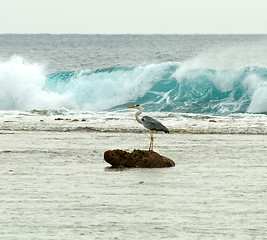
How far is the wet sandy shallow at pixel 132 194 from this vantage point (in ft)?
20.5

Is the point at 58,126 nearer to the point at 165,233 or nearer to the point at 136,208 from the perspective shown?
the point at 136,208

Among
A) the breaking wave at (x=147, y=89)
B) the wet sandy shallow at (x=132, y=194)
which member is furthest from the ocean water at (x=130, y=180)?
the breaking wave at (x=147, y=89)

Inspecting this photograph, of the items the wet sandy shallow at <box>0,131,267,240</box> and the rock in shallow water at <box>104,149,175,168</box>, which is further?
the rock in shallow water at <box>104,149,175,168</box>

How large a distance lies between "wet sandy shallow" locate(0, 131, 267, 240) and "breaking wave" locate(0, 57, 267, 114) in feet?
46.5

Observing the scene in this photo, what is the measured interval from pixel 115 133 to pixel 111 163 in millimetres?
5400

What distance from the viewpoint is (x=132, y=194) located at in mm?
7918

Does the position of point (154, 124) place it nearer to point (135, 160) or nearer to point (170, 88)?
point (135, 160)

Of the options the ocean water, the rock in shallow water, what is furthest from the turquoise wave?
the rock in shallow water

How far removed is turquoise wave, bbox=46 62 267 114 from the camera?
26.8m

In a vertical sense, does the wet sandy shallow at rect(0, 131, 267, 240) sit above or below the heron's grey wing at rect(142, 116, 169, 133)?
below

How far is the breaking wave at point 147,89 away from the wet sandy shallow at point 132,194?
14.2 m

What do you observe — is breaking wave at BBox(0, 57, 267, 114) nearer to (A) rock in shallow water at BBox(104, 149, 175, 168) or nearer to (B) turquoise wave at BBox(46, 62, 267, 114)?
(B) turquoise wave at BBox(46, 62, 267, 114)

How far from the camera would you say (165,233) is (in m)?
6.10

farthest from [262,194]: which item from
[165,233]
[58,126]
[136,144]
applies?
[58,126]
